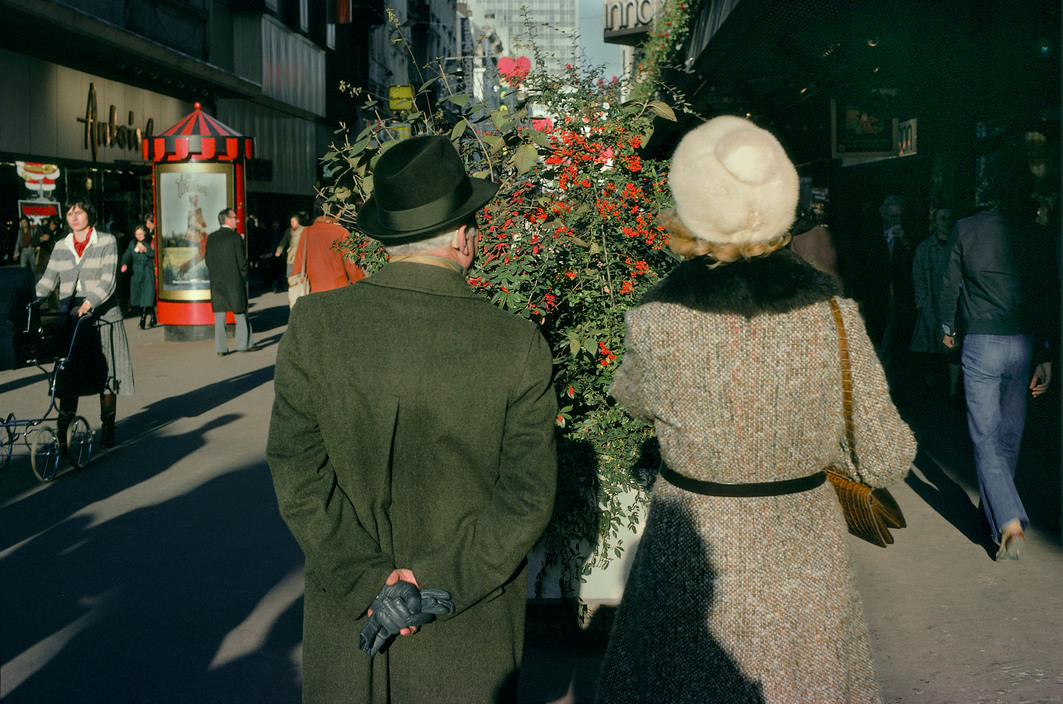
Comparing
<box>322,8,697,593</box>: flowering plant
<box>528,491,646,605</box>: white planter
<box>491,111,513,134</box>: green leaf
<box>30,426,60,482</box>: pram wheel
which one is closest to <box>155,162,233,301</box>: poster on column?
<box>30,426,60,482</box>: pram wheel

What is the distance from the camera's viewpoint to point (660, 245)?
4.86m

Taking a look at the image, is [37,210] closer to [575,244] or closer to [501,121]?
[501,121]

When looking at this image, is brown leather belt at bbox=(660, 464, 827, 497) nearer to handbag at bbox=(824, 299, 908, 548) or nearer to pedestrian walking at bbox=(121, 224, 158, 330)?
handbag at bbox=(824, 299, 908, 548)

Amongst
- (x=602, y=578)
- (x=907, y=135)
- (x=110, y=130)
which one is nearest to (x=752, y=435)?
(x=602, y=578)

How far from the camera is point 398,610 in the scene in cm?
227

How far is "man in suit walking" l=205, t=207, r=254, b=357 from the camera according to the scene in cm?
1422

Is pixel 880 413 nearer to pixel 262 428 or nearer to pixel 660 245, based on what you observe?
pixel 660 245

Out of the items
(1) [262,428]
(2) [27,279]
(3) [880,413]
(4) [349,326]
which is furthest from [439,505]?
(2) [27,279]

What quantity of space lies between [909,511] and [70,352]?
18.8 feet

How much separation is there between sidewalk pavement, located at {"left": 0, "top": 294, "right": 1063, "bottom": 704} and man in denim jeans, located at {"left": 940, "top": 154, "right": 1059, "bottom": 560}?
42 centimetres

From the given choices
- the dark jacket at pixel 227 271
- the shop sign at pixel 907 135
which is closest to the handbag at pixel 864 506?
the shop sign at pixel 907 135

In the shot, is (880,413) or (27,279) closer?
(880,413)

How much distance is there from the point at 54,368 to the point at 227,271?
22.2 ft

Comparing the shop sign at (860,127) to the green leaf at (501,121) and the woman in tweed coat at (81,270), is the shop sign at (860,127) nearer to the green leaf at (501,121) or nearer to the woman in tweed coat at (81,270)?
the green leaf at (501,121)
